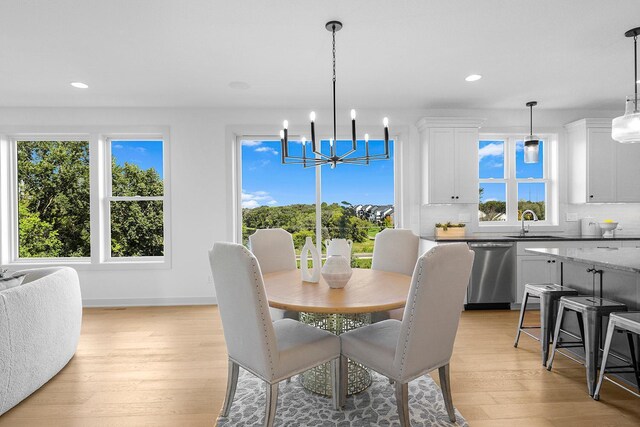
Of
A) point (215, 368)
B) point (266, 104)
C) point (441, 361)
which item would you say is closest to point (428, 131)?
point (266, 104)

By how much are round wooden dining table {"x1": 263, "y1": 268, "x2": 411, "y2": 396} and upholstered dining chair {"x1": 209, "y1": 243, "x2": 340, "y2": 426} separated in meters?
0.16

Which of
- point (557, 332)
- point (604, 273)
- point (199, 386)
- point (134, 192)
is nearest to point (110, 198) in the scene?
point (134, 192)

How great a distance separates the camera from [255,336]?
163 centimetres

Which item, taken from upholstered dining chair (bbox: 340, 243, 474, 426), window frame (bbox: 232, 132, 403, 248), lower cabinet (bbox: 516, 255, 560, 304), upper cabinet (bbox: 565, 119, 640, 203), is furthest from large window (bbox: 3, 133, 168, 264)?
upper cabinet (bbox: 565, 119, 640, 203)

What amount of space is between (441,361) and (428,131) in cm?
306

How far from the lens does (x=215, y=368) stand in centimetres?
256

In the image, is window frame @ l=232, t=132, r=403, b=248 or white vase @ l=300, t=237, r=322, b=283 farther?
window frame @ l=232, t=132, r=403, b=248

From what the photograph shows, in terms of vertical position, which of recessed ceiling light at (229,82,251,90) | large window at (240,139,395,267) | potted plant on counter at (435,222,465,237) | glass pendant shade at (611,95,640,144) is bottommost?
potted plant on counter at (435,222,465,237)

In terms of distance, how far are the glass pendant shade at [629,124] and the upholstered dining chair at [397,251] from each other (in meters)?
1.58

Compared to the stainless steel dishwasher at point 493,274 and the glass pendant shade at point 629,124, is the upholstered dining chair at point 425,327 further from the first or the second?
the stainless steel dishwasher at point 493,274

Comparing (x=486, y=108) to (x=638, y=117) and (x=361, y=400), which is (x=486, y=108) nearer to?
(x=638, y=117)

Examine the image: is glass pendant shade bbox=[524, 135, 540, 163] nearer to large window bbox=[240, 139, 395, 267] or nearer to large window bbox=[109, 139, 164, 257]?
large window bbox=[240, 139, 395, 267]

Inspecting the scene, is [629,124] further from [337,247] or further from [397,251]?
[337,247]

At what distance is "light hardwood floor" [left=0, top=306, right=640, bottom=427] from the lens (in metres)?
1.95
